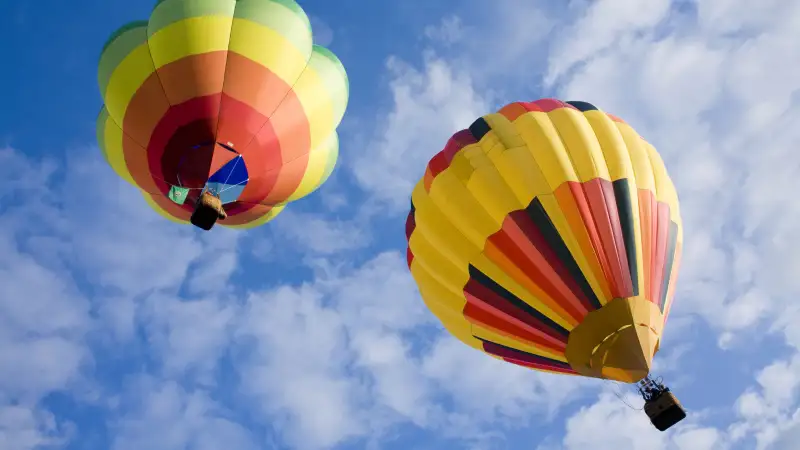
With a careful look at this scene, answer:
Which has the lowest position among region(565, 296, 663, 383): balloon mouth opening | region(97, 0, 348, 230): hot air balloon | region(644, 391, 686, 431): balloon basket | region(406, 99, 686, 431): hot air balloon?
region(644, 391, 686, 431): balloon basket

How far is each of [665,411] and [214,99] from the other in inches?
260

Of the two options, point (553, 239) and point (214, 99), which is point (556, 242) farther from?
point (214, 99)

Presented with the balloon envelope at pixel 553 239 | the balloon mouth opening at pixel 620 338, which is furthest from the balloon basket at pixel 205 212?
the balloon mouth opening at pixel 620 338

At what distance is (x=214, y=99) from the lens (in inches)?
332

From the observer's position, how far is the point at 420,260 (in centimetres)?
1033

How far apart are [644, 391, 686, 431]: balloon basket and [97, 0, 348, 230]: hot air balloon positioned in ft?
18.4

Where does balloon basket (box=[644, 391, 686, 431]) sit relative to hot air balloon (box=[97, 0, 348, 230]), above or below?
below

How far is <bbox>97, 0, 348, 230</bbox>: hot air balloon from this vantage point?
27.6ft

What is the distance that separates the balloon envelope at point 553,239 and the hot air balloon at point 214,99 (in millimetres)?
2326

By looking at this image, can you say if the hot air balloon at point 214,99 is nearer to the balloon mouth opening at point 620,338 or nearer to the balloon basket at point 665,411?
the balloon mouth opening at point 620,338

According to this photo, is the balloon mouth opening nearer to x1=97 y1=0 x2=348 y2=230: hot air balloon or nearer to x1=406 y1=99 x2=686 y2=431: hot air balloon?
x1=406 y1=99 x2=686 y2=431: hot air balloon

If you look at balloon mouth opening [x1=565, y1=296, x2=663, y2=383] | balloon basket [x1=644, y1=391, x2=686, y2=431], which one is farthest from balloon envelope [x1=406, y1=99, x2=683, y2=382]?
balloon basket [x1=644, y1=391, x2=686, y2=431]

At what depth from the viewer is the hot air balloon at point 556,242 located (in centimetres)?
816

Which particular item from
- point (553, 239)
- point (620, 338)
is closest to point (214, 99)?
point (553, 239)
